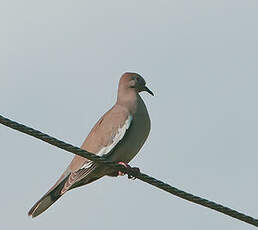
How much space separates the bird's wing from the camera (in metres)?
8.48

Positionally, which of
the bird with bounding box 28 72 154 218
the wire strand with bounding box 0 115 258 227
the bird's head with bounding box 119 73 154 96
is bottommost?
the wire strand with bounding box 0 115 258 227

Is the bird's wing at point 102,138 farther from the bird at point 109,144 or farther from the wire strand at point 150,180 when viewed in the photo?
the wire strand at point 150,180

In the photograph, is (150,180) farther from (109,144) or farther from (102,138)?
(102,138)

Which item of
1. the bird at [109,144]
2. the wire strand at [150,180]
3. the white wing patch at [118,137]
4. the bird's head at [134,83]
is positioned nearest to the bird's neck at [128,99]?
the bird at [109,144]

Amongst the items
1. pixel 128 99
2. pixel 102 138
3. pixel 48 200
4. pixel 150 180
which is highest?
pixel 128 99

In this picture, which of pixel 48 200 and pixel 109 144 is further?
pixel 109 144

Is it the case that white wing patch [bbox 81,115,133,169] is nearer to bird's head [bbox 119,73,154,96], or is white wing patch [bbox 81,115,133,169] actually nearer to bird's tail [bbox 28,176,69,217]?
bird's tail [bbox 28,176,69,217]

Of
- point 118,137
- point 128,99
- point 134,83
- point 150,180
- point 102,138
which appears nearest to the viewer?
point 150,180

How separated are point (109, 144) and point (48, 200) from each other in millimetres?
805

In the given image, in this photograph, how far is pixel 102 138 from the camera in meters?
8.91

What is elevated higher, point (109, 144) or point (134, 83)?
point (134, 83)

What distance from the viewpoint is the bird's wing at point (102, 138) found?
8.48 meters

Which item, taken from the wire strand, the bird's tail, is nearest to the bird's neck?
the bird's tail

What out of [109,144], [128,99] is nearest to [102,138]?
[109,144]
